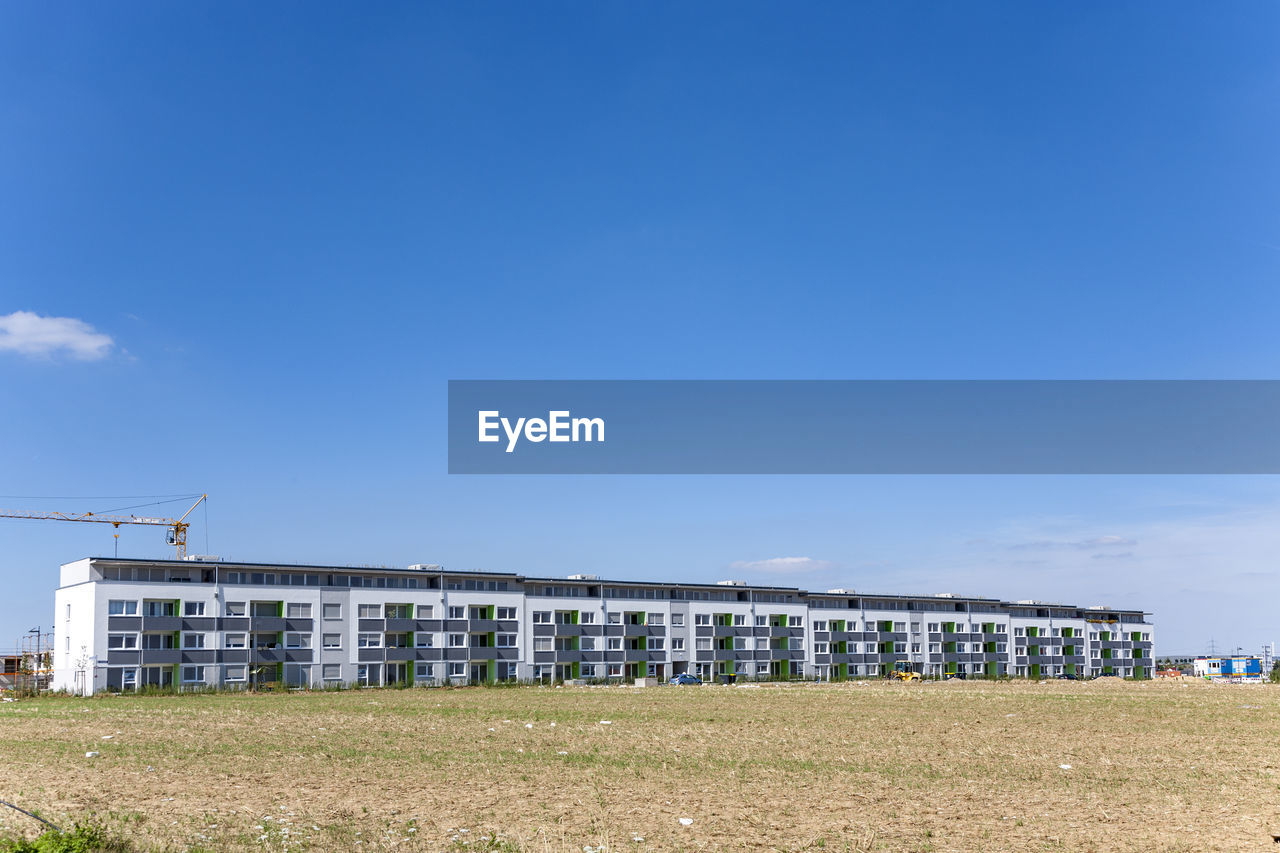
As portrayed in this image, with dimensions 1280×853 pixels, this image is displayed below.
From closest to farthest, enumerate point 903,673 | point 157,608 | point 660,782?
point 660,782
point 157,608
point 903,673

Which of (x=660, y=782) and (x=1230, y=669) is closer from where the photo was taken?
(x=660, y=782)

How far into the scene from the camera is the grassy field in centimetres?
1961

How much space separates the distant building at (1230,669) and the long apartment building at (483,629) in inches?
803

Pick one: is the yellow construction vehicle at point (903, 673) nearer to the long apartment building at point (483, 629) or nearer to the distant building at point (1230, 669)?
the long apartment building at point (483, 629)

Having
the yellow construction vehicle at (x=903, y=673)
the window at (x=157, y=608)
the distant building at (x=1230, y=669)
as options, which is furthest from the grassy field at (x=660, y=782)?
the distant building at (x=1230, y=669)

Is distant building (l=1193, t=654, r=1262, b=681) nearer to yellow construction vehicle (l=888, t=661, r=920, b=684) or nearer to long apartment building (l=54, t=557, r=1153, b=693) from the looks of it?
long apartment building (l=54, t=557, r=1153, b=693)

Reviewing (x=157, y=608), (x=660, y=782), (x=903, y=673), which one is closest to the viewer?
(x=660, y=782)

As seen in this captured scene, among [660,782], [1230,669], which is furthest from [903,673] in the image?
[660,782]

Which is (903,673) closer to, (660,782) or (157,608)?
(157,608)

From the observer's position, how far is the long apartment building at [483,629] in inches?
3659

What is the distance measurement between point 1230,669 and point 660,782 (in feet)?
588

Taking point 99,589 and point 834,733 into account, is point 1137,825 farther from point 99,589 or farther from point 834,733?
point 99,589

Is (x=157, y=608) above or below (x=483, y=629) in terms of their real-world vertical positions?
above

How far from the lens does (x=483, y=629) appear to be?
114 meters
